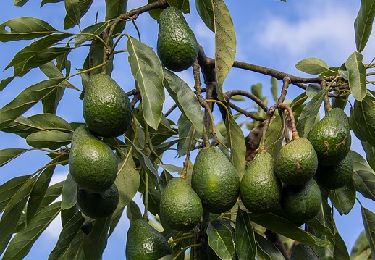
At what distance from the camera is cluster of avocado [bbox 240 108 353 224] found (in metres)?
2.20

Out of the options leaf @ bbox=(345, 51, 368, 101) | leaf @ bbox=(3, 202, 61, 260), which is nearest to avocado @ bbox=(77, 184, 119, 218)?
leaf @ bbox=(3, 202, 61, 260)

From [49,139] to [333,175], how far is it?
91 centimetres

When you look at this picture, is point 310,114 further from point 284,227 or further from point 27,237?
point 27,237

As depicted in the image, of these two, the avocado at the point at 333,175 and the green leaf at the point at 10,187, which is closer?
the avocado at the point at 333,175

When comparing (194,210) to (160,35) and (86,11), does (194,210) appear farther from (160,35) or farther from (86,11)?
(86,11)

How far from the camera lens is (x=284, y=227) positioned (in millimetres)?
2373

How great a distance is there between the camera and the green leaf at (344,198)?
2.89 m

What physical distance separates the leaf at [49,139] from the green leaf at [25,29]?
31cm

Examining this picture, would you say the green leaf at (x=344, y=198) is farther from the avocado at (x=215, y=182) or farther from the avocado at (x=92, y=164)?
the avocado at (x=92, y=164)

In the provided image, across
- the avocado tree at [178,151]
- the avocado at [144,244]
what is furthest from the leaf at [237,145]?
the avocado at [144,244]

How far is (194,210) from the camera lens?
218 centimetres

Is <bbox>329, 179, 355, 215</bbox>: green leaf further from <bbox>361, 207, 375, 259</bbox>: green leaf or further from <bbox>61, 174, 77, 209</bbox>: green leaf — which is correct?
<bbox>61, 174, 77, 209</bbox>: green leaf

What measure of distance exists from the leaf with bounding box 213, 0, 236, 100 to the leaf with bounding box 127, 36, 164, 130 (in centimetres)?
23

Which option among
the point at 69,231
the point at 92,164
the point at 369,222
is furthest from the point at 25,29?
the point at 369,222
